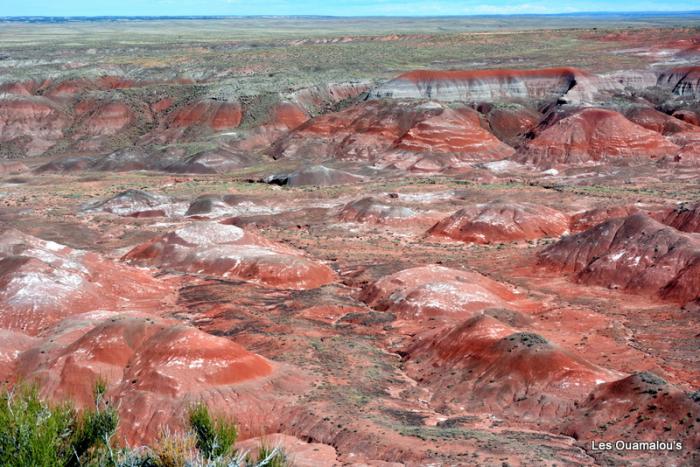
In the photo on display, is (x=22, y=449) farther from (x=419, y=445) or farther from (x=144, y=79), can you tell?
(x=144, y=79)

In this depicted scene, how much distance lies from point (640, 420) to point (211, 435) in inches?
496

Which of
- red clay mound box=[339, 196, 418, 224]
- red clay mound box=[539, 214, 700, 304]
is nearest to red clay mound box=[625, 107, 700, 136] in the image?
red clay mound box=[339, 196, 418, 224]

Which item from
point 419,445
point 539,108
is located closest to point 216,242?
point 419,445

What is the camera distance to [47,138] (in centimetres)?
9806

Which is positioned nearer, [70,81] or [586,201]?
[586,201]

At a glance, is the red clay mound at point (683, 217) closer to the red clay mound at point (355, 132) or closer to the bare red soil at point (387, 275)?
the bare red soil at point (387, 275)

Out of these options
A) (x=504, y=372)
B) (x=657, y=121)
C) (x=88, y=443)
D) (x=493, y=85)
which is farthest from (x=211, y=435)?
(x=493, y=85)

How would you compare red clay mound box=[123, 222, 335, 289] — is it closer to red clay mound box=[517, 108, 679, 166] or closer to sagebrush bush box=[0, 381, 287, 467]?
sagebrush bush box=[0, 381, 287, 467]

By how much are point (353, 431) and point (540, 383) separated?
6.97 metres

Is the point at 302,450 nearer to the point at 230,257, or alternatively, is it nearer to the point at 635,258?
the point at 230,257

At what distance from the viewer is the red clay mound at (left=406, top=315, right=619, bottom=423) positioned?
2484cm

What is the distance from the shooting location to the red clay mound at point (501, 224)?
169ft

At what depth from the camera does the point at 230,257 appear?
43.5m

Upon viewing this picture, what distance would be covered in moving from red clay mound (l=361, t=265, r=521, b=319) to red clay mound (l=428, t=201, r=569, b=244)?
37.7 ft
